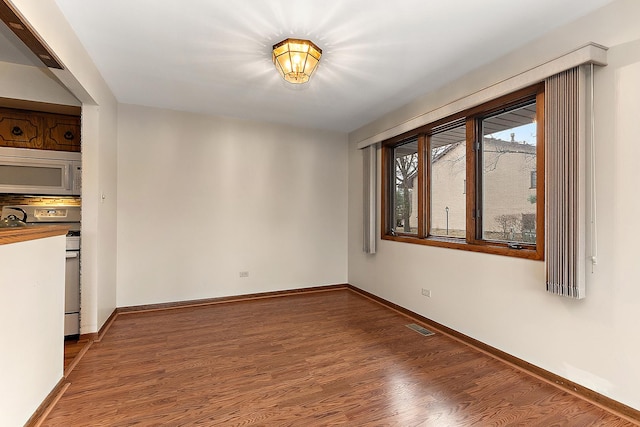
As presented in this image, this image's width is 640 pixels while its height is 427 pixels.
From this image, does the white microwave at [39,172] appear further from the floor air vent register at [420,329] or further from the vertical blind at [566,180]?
the vertical blind at [566,180]

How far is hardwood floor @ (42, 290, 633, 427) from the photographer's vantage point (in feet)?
6.32

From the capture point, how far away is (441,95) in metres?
3.38

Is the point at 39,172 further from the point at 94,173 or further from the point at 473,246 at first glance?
the point at 473,246

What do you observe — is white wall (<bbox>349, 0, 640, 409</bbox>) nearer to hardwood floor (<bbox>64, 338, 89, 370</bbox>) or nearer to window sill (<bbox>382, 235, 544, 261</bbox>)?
window sill (<bbox>382, 235, 544, 261</bbox>)

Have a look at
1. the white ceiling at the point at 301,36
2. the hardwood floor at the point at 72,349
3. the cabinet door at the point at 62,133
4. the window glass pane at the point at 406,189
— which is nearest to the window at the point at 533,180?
the white ceiling at the point at 301,36

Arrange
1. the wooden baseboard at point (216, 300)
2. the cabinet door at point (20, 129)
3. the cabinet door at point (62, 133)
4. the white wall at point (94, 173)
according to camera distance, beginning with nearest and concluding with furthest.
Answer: the white wall at point (94, 173) → the cabinet door at point (20, 129) → the cabinet door at point (62, 133) → the wooden baseboard at point (216, 300)

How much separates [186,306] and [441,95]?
4106 millimetres

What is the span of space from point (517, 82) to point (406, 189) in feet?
6.22

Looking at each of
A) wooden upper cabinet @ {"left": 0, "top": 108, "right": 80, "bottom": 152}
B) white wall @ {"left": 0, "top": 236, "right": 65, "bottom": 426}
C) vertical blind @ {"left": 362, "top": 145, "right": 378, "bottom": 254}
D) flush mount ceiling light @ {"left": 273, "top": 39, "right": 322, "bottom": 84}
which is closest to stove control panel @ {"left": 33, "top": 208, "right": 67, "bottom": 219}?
wooden upper cabinet @ {"left": 0, "top": 108, "right": 80, "bottom": 152}

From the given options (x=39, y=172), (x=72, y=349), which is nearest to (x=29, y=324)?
(x=72, y=349)

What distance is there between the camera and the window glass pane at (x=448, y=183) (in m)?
3.36

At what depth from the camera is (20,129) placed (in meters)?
3.45

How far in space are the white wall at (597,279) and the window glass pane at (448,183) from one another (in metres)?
0.42

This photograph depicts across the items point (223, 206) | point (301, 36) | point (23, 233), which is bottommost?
point (23, 233)
